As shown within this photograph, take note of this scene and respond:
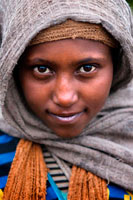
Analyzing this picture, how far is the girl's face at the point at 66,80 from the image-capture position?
87 centimetres

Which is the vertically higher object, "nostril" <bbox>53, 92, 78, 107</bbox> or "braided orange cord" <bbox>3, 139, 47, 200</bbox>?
"nostril" <bbox>53, 92, 78, 107</bbox>

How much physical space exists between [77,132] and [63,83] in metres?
0.23

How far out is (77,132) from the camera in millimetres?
1023

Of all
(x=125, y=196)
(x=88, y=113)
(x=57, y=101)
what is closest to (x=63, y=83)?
(x=57, y=101)

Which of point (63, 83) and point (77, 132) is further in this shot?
point (77, 132)

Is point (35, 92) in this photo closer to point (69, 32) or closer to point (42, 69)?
point (42, 69)

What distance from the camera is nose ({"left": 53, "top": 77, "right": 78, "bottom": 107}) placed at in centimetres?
88

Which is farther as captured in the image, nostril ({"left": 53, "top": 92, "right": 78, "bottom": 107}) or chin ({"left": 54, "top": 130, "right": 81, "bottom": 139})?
chin ({"left": 54, "top": 130, "right": 81, "bottom": 139})

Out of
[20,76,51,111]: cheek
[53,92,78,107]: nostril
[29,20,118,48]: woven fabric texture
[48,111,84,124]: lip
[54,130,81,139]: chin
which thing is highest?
[29,20,118,48]: woven fabric texture

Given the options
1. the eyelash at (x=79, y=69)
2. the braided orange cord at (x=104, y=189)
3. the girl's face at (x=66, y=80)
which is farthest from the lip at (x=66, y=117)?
the braided orange cord at (x=104, y=189)

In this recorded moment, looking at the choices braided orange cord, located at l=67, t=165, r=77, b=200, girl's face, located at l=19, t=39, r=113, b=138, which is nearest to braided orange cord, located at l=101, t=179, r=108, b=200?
braided orange cord, located at l=67, t=165, r=77, b=200

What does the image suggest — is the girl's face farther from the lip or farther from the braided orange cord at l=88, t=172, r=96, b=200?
the braided orange cord at l=88, t=172, r=96, b=200

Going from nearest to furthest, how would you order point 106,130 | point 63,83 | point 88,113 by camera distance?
1. point 63,83
2. point 88,113
3. point 106,130

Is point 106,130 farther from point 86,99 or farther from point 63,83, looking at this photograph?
point 63,83
